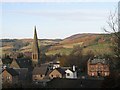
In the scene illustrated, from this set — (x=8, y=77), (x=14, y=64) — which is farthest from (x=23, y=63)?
(x=8, y=77)

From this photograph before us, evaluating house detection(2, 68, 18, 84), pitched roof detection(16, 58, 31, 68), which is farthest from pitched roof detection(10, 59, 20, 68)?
house detection(2, 68, 18, 84)

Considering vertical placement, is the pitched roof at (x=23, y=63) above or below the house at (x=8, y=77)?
above

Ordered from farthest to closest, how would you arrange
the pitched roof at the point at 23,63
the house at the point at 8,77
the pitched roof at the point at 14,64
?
1. the pitched roof at the point at 23,63
2. the pitched roof at the point at 14,64
3. the house at the point at 8,77

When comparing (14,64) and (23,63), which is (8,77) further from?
(23,63)

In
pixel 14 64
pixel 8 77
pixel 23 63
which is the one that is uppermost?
pixel 23 63

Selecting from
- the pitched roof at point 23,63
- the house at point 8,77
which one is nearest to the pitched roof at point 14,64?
the pitched roof at point 23,63

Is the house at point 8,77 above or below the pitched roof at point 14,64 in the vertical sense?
below

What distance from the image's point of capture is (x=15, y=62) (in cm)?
2617

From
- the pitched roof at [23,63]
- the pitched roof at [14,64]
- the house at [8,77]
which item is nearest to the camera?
the house at [8,77]

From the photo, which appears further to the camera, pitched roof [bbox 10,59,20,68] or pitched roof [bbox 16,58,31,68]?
pitched roof [bbox 16,58,31,68]

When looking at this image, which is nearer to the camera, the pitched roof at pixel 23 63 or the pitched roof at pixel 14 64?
the pitched roof at pixel 14 64

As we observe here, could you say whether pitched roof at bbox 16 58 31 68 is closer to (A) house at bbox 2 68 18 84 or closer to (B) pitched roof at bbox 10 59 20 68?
(B) pitched roof at bbox 10 59 20 68

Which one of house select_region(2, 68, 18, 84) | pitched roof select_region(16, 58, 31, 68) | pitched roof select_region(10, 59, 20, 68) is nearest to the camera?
house select_region(2, 68, 18, 84)

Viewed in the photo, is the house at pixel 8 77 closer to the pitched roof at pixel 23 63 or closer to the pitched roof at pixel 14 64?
the pitched roof at pixel 14 64
